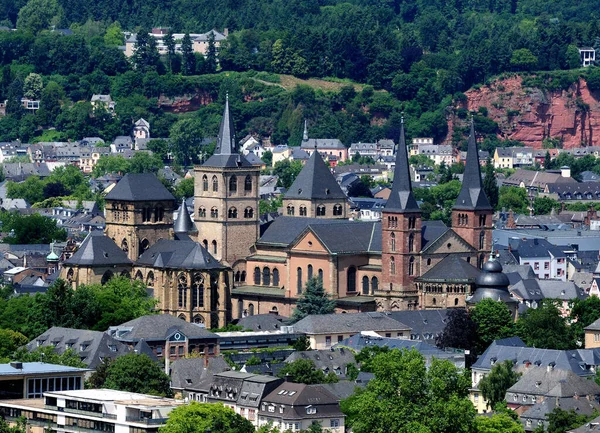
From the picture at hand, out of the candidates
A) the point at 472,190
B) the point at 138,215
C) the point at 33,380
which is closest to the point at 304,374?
the point at 33,380

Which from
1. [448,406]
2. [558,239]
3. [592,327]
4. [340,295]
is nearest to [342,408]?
[448,406]

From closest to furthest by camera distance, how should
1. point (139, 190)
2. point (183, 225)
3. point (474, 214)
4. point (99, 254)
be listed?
point (99, 254) → point (474, 214) → point (139, 190) → point (183, 225)

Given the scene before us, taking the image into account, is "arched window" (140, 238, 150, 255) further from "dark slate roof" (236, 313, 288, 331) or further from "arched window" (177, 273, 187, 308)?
"dark slate roof" (236, 313, 288, 331)

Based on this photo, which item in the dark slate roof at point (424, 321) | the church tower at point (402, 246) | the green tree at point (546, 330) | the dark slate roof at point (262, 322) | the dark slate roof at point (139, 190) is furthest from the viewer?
the dark slate roof at point (139, 190)

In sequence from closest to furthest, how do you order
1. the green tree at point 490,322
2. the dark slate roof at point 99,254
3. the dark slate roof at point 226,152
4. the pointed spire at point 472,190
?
the green tree at point 490,322, the dark slate roof at point 99,254, the pointed spire at point 472,190, the dark slate roof at point 226,152

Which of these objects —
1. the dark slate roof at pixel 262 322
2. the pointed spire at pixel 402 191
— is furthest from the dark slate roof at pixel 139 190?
the pointed spire at pixel 402 191

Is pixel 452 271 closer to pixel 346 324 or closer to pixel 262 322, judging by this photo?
pixel 346 324

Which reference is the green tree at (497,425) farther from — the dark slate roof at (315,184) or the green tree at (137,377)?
the dark slate roof at (315,184)
